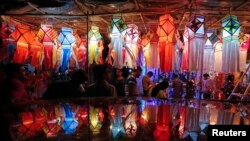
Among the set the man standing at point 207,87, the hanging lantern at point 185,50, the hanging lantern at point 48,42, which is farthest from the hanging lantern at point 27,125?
the man standing at point 207,87

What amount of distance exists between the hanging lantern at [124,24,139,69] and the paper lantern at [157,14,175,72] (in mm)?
1517

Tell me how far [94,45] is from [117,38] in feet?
6.78

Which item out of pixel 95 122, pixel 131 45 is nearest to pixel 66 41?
pixel 131 45

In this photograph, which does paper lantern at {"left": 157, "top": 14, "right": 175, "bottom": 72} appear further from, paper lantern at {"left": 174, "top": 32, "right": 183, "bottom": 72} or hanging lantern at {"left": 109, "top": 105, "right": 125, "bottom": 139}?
hanging lantern at {"left": 109, "top": 105, "right": 125, "bottom": 139}

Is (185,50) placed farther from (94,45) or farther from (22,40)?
(22,40)

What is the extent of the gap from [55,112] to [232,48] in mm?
6474

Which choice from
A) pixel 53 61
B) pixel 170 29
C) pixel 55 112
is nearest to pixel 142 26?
pixel 170 29

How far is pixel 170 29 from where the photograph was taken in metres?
9.96

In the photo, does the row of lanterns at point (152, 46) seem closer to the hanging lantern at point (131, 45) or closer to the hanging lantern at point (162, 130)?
the hanging lantern at point (131, 45)

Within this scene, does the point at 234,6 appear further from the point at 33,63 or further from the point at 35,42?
the point at 33,63

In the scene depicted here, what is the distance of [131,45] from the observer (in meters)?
11.7

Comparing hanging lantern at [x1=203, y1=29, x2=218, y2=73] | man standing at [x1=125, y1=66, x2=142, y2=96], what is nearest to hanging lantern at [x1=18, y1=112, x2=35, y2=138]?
man standing at [x1=125, y1=66, x2=142, y2=96]

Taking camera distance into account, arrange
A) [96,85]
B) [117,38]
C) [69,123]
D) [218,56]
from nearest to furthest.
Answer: [69,123] < [96,85] < [117,38] < [218,56]

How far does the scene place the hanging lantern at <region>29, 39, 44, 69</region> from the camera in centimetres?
1234
